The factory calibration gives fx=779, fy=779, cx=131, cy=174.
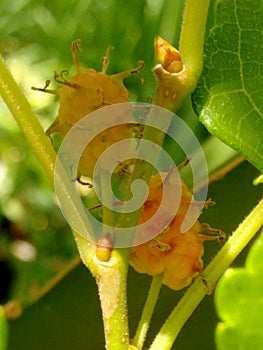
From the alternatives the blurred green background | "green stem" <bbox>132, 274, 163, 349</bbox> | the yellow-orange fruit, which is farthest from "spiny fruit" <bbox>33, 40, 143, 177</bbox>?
the blurred green background

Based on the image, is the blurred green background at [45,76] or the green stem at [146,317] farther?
the blurred green background at [45,76]

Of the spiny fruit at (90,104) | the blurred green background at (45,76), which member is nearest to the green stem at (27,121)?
the spiny fruit at (90,104)

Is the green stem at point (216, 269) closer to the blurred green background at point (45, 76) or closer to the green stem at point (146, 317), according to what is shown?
the green stem at point (146, 317)

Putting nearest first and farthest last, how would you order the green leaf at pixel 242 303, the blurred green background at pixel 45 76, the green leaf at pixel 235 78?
the green leaf at pixel 242 303
the green leaf at pixel 235 78
the blurred green background at pixel 45 76

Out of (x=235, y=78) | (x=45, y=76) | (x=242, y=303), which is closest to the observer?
(x=242, y=303)

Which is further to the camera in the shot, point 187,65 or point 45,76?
point 45,76

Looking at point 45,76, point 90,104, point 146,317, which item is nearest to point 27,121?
point 90,104

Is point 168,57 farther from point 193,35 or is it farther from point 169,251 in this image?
point 169,251
